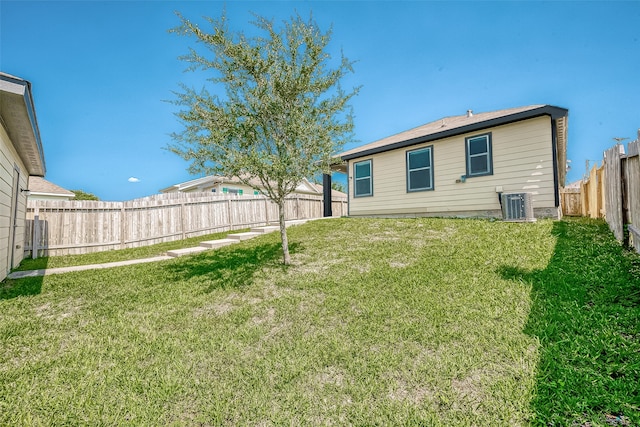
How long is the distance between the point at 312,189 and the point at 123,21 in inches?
762

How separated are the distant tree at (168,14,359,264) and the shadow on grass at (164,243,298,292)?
1717 millimetres

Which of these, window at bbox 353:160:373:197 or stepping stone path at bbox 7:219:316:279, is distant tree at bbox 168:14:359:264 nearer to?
stepping stone path at bbox 7:219:316:279

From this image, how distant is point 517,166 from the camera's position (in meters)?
9.05

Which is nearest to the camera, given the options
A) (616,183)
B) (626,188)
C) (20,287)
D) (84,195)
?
(626,188)

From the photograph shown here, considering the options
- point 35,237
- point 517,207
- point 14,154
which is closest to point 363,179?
point 517,207

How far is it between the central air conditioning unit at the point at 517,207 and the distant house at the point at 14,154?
11006 millimetres

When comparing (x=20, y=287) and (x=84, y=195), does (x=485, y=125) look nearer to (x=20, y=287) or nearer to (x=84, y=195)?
(x=20, y=287)

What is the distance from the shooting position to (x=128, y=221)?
10.9 m

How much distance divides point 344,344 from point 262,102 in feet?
15.1

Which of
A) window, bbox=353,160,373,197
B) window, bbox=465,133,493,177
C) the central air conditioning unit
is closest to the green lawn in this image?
the central air conditioning unit

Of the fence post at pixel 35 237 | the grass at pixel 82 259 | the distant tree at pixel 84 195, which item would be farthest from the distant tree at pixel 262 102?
the distant tree at pixel 84 195

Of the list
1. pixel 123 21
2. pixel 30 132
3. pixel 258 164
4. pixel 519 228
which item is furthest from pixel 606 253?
pixel 123 21

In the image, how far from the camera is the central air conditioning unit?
8.34 meters

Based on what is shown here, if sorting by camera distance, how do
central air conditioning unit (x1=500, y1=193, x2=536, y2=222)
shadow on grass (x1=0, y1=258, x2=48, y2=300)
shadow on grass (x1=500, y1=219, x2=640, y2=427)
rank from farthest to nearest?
central air conditioning unit (x1=500, y1=193, x2=536, y2=222) → shadow on grass (x1=0, y1=258, x2=48, y2=300) → shadow on grass (x1=500, y1=219, x2=640, y2=427)
